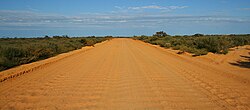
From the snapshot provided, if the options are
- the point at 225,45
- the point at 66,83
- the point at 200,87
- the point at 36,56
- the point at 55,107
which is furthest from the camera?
the point at 225,45

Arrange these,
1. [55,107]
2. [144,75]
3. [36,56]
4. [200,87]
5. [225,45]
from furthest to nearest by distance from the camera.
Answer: [225,45]
[36,56]
[144,75]
[200,87]
[55,107]

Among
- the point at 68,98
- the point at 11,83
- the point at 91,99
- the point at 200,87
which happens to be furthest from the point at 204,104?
the point at 11,83

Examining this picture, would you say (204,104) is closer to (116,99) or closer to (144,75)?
(116,99)

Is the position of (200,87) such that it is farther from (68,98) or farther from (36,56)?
(36,56)

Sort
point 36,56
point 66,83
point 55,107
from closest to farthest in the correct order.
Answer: point 55,107, point 66,83, point 36,56

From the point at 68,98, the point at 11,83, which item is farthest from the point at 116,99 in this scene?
the point at 11,83

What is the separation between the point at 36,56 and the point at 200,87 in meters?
14.8

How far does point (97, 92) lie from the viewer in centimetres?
786

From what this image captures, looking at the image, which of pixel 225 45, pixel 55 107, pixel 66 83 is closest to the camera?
pixel 55 107

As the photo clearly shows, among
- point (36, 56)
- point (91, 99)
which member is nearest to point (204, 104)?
point (91, 99)

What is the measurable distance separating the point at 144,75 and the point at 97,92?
11.7 ft

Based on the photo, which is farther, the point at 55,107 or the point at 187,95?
the point at 187,95

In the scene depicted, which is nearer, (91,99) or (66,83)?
(91,99)

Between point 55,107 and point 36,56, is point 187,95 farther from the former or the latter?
point 36,56
